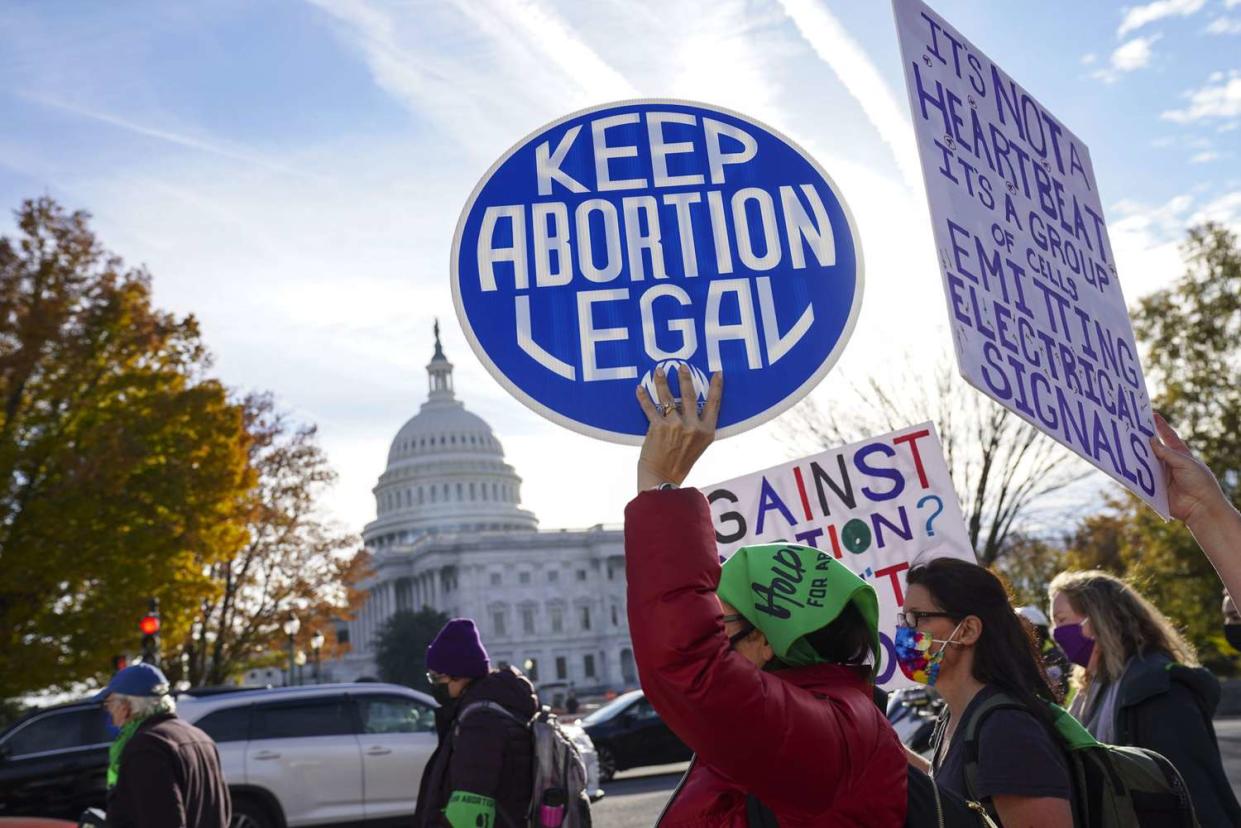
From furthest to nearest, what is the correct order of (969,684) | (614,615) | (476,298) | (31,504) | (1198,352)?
1. (614,615)
2. (1198,352)
3. (31,504)
4. (969,684)
5. (476,298)

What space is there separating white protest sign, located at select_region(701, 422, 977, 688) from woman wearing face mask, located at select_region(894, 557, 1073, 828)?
85cm

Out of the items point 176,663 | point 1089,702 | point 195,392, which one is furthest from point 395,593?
point 1089,702

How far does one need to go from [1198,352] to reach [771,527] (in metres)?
33.1

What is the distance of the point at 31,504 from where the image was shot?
58.0 ft

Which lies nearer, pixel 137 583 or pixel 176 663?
pixel 137 583

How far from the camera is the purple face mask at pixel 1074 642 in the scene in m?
4.96

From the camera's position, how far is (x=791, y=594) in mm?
2037

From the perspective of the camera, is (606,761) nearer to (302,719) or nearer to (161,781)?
(302,719)

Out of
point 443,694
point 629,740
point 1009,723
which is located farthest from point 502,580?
point 1009,723

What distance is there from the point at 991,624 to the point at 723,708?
1.66 metres

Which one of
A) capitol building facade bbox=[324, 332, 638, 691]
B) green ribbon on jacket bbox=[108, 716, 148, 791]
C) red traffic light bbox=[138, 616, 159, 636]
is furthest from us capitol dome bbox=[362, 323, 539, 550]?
green ribbon on jacket bbox=[108, 716, 148, 791]

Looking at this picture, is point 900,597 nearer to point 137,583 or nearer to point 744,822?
point 744,822

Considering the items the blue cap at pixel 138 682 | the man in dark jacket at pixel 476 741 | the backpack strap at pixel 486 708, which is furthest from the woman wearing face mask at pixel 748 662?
the blue cap at pixel 138 682

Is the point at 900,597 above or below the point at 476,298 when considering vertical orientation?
below
